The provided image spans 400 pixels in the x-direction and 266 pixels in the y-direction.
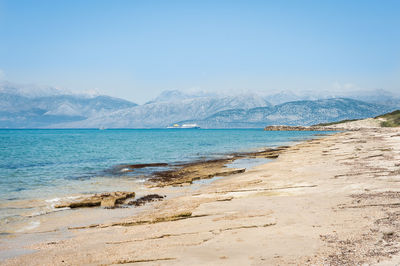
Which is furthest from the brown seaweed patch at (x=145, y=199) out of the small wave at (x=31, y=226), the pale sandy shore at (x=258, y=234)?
the small wave at (x=31, y=226)

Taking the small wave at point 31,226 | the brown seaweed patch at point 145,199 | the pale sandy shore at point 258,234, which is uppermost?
the pale sandy shore at point 258,234

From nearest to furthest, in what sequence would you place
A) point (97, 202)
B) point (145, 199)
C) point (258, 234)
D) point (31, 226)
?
point (258, 234) < point (31, 226) < point (97, 202) < point (145, 199)

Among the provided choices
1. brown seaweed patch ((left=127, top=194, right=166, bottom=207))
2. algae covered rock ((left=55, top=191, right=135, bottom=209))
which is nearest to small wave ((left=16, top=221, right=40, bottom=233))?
algae covered rock ((left=55, top=191, right=135, bottom=209))

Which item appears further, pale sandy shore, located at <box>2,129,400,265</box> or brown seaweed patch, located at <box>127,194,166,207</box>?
brown seaweed patch, located at <box>127,194,166,207</box>

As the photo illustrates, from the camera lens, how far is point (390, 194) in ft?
45.1

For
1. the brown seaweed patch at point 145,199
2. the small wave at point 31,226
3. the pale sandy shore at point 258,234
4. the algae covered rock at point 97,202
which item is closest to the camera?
the pale sandy shore at point 258,234

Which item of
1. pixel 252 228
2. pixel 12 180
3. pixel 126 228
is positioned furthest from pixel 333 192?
pixel 12 180

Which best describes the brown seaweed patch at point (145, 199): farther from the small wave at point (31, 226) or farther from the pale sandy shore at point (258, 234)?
the small wave at point (31, 226)

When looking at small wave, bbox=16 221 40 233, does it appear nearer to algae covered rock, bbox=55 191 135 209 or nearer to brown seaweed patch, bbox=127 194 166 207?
algae covered rock, bbox=55 191 135 209

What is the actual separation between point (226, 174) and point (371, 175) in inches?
491

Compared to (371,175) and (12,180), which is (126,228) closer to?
(371,175)

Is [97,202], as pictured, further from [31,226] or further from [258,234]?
[258,234]

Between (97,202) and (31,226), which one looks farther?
(97,202)

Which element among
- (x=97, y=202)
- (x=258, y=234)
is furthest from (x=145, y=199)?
(x=258, y=234)
